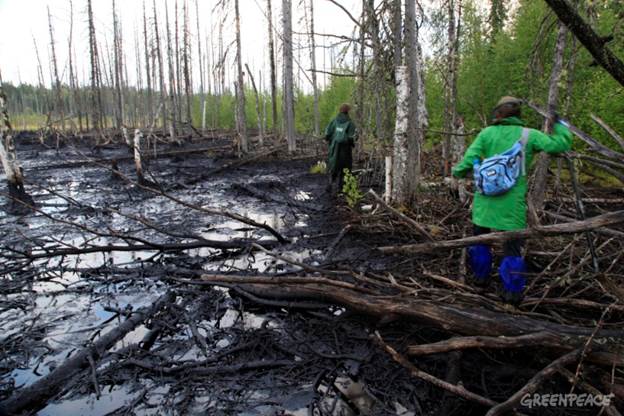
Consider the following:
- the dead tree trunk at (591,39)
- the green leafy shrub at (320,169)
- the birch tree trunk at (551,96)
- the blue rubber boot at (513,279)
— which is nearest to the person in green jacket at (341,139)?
the birch tree trunk at (551,96)

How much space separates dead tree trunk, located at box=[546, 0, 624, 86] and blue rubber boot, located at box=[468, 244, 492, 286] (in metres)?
2.38

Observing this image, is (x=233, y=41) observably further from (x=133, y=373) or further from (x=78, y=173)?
(x=133, y=373)

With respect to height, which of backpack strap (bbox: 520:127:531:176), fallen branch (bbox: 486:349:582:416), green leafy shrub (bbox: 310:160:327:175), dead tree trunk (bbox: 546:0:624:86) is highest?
dead tree trunk (bbox: 546:0:624:86)

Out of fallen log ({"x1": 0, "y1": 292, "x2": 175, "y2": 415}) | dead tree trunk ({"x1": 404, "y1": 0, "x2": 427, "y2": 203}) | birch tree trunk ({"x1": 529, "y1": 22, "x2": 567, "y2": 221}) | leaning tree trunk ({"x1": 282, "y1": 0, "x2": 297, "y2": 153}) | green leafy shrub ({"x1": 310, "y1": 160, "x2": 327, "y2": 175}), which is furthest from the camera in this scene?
leaning tree trunk ({"x1": 282, "y1": 0, "x2": 297, "y2": 153})

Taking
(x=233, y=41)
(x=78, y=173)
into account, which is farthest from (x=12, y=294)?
(x=233, y=41)

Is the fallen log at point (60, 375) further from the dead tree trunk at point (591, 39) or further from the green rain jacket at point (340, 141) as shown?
the green rain jacket at point (340, 141)

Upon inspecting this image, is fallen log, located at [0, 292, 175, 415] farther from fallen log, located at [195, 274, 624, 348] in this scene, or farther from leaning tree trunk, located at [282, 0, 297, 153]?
leaning tree trunk, located at [282, 0, 297, 153]

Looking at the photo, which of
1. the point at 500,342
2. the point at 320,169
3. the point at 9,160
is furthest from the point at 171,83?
the point at 500,342

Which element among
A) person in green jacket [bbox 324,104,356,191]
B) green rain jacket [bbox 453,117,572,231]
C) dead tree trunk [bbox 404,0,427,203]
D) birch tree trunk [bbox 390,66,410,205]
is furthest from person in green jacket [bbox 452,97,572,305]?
person in green jacket [bbox 324,104,356,191]

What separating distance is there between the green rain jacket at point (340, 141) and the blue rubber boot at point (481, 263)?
18.4ft

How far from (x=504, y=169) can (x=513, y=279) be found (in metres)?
0.99

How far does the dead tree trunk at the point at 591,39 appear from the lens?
1.50 metres

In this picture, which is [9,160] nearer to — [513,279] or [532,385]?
[513,279]

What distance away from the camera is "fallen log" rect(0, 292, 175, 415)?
2.70 metres
